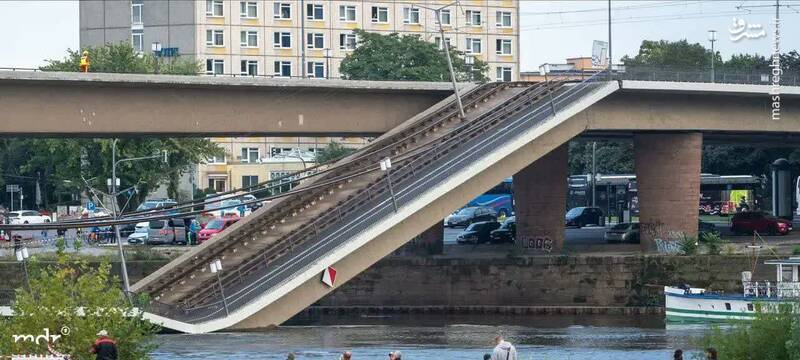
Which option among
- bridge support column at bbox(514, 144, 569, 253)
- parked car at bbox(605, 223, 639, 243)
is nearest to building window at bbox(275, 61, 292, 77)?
parked car at bbox(605, 223, 639, 243)

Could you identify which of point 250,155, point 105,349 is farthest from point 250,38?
point 105,349

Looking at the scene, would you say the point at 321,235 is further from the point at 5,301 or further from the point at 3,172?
the point at 3,172

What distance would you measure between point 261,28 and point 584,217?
48.7 meters

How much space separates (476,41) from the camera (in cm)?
15888

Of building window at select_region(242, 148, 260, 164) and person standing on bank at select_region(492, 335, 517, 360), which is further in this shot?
building window at select_region(242, 148, 260, 164)

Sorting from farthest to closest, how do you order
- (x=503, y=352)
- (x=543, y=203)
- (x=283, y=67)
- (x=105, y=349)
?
1. (x=283, y=67)
2. (x=543, y=203)
3. (x=503, y=352)
4. (x=105, y=349)

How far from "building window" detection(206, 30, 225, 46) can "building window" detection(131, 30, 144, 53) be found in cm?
538

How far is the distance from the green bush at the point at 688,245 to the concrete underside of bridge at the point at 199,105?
12015mm

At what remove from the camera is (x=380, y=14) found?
154125 mm

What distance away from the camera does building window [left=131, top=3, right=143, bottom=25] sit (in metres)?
148

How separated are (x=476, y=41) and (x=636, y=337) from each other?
98.1 m

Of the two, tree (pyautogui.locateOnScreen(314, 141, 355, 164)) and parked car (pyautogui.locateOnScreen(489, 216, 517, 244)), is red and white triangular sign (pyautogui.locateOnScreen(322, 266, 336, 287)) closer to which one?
parked car (pyautogui.locateOnScreen(489, 216, 517, 244))

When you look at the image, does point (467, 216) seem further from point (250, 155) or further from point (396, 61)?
point (250, 155)

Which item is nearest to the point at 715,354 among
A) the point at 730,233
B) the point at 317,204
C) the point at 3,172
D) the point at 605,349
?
the point at 605,349
